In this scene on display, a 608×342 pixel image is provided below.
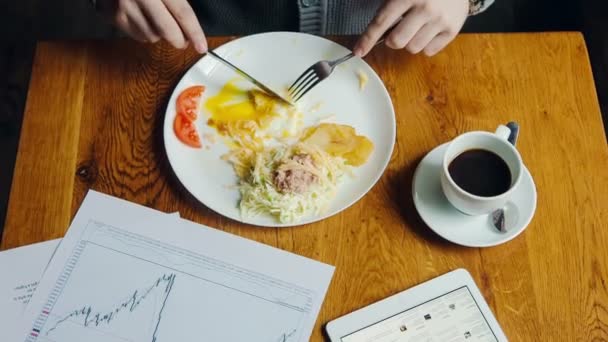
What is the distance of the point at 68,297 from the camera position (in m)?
0.81

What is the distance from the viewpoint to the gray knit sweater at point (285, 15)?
3.56 feet

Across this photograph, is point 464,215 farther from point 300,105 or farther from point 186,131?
point 186,131

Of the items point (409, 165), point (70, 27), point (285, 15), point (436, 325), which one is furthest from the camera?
point (70, 27)

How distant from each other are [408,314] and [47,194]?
1.84ft

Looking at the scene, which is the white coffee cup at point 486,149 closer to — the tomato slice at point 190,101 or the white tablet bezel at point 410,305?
the white tablet bezel at point 410,305

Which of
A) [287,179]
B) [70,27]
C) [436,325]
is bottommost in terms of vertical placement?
[70,27]

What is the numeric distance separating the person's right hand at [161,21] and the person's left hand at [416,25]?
26cm

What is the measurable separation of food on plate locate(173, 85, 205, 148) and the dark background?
36.7 inches

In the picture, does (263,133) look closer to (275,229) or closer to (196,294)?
(275,229)

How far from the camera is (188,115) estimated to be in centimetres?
93

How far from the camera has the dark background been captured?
151cm

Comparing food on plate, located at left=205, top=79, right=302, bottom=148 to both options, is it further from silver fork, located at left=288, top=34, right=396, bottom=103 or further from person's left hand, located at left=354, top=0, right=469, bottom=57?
person's left hand, located at left=354, top=0, right=469, bottom=57

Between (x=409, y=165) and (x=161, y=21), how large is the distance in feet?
1.44

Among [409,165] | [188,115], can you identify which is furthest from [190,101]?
[409,165]
